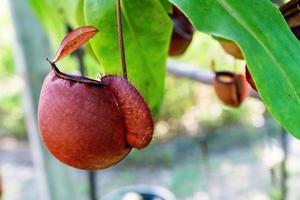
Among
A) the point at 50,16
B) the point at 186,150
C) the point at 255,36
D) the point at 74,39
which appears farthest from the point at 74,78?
the point at 186,150

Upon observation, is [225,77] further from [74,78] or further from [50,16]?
[74,78]

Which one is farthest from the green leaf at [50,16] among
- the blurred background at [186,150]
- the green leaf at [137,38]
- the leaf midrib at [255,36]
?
the blurred background at [186,150]

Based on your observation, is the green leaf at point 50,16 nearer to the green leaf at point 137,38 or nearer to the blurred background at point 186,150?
the green leaf at point 137,38

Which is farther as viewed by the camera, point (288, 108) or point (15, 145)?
point (15, 145)

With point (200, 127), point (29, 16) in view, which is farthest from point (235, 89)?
point (200, 127)

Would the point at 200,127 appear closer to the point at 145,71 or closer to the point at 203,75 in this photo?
the point at 203,75

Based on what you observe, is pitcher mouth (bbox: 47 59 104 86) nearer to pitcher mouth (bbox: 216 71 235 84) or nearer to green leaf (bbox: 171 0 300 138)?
green leaf (bbox: 171 0 300 138)

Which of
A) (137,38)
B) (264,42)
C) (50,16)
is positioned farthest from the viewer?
(50,16)

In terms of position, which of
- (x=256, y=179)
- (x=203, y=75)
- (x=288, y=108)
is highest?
(x=288, y=108)
